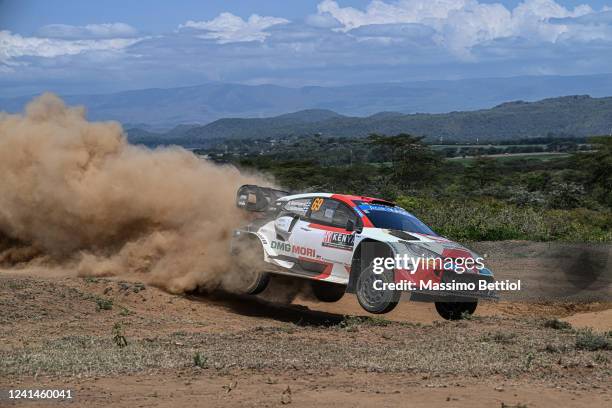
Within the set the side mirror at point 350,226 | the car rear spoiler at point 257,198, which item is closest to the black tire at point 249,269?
the car rear spoiler at point 257,198

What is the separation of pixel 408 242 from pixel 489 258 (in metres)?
7.15

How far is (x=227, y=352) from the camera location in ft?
33.2

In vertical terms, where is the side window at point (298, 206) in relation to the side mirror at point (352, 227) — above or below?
above

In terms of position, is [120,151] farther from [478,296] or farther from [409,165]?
[409,165]

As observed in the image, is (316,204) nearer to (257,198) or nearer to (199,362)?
(257,198)

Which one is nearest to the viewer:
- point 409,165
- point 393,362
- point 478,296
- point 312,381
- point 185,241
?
point 312,381

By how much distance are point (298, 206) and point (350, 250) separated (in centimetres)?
159

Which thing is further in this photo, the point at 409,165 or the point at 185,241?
the point at 409,165

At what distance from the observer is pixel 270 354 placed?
999 centimetres

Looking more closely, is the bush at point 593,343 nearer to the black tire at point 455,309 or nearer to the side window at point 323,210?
the black tire at point 455,309

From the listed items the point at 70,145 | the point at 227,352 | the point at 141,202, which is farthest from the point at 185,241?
the point at 227,352

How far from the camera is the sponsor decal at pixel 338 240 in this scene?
13.0m

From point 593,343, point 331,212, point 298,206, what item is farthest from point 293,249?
point 593,343

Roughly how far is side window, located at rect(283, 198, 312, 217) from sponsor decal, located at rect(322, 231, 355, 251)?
778mm
